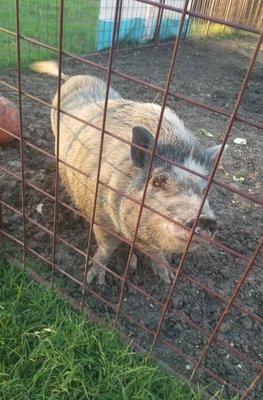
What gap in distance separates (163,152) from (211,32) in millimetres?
9892

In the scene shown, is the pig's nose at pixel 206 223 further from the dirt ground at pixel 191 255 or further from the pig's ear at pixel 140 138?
the pig's ear at pixel 140 138

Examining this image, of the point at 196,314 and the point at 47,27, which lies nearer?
the point at 196,314

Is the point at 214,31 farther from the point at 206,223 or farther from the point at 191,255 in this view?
the point at 206,223

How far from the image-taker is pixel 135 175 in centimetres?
290

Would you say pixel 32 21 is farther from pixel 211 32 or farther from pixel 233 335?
pixel 233 335

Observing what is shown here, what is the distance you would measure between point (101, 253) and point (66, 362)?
103 centimetres

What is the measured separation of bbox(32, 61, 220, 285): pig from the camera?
253 centimetres

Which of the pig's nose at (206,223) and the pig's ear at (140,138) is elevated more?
the pig's ear at (140,138)

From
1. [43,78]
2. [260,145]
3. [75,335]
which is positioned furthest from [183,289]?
[43,78]

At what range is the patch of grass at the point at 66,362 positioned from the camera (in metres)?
2.63

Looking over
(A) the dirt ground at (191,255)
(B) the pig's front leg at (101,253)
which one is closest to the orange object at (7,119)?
(A) the dirt ground at (191,255)

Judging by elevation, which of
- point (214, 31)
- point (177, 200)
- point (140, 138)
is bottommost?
point (214, 31)

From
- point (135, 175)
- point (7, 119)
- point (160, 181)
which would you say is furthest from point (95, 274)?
point (7, 119)

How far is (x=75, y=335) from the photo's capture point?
2906 millimetres
